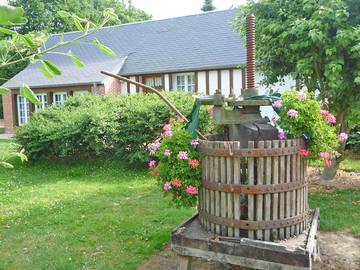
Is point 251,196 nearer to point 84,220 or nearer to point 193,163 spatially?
point 193,163

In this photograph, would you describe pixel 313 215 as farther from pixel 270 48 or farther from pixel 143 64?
pixel 143 64

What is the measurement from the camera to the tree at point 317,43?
6227 mm

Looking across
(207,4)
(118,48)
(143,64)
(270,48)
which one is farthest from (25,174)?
(207,4)

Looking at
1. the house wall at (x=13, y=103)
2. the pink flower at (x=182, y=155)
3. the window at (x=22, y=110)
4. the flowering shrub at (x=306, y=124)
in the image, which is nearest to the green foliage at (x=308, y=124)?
the flowering shrub at (x=306, y=124)

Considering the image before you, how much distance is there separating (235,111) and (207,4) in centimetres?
4584

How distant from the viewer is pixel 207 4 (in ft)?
155

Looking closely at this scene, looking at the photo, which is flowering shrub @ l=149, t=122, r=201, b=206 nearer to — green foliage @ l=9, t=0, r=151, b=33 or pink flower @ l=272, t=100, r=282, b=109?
pink flower @ l=272, t=100, r=282, b=109

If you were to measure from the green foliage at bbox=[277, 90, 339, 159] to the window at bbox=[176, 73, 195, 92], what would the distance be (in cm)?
1593

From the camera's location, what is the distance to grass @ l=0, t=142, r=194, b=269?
4848 mm

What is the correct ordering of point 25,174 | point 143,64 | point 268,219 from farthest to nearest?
point 143,64
point 25,174
point 268,219

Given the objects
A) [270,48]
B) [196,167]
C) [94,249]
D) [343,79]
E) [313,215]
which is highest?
[270,48]

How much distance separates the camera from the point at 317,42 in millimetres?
6297

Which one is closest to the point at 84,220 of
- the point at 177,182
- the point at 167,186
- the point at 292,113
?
the point at 167,186

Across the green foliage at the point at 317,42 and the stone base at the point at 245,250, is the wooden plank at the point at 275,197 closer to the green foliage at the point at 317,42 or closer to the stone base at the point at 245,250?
the stone base at the point at 245,250
